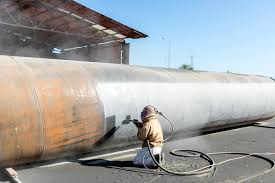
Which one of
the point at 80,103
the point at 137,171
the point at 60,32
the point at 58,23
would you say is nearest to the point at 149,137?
the point at 137,171

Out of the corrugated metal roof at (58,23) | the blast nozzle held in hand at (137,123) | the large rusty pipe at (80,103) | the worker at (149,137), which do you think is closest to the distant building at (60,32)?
the corrugated metal roof at (58,23)

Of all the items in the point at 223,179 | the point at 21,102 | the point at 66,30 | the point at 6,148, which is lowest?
the point at 223,179

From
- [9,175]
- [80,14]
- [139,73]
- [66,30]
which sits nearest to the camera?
[9,175]

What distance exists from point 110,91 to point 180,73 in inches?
108

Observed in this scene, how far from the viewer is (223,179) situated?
5.55 meters

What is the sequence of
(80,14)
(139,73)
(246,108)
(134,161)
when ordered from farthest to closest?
(80,14), (246,108), (139,73), (134,161)

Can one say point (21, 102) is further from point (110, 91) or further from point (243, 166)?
point (243, 166)

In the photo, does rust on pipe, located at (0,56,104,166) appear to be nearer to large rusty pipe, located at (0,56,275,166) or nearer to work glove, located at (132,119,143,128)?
large rusty pipe, located at (0,56,275,166)

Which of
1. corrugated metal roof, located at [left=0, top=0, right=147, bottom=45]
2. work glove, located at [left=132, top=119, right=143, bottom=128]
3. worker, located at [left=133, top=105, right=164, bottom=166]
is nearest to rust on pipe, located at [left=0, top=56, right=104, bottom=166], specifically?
work glove, located at [left=132, top=119, right=143, bottom=128]

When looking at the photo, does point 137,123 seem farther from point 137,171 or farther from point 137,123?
point 137,171

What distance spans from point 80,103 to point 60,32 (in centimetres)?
1316

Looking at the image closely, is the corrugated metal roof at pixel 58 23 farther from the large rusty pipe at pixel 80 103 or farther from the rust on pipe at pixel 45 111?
the rust on pipe at pixel 45 111

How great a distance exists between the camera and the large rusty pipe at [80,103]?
210 inches

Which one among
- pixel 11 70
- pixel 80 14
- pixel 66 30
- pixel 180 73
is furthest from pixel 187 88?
pixel 66 30
